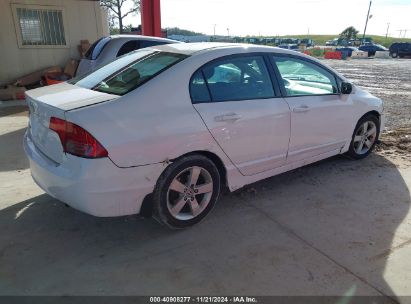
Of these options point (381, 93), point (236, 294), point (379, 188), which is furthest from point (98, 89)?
point (381, 93)

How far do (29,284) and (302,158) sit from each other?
3077mm

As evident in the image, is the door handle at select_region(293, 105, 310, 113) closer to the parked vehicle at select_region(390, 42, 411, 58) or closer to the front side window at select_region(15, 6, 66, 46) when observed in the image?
the front side window at select_region(15, 6, 66, 46)

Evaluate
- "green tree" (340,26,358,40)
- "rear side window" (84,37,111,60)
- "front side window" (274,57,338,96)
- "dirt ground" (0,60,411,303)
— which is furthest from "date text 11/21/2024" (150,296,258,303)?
"green tree" (340,26,358,40)

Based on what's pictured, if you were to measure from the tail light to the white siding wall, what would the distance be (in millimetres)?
9274

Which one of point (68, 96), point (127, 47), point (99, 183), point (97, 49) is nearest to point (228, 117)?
point (99, 183)

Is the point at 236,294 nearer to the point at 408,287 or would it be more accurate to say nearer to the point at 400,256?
the point at 408,287

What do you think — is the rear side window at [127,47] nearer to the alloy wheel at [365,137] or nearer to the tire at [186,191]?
the alloy wheel at [365,137]

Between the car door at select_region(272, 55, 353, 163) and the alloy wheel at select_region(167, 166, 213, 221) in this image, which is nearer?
the alloy wheel at select_region(167, 166, 213, 221)

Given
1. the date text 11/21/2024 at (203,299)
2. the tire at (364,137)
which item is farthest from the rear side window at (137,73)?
the tire at (364,137)

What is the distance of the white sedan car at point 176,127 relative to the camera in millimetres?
2824

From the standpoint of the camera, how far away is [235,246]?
3.19 meters

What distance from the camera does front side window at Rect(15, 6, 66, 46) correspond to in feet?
34.7

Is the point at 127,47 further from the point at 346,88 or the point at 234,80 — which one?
the point at 346,88

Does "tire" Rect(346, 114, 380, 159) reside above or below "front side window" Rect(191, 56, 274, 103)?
below
